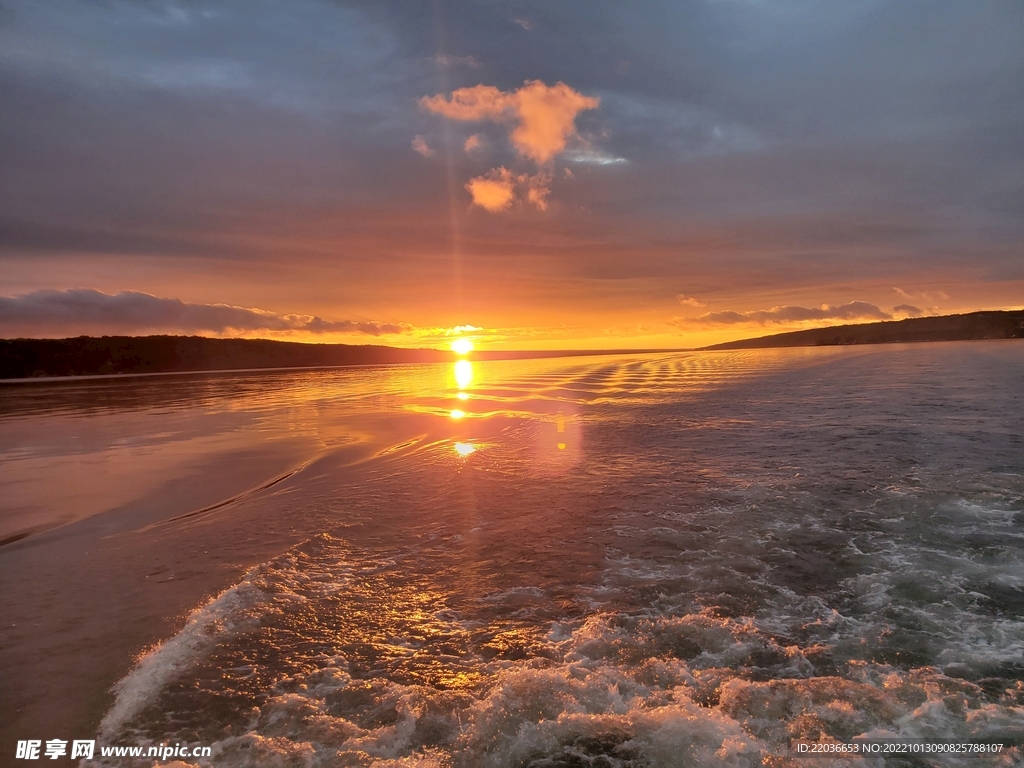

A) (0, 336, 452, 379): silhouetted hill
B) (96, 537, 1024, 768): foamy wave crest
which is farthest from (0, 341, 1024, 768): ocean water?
(0, 336, 452, 379): silhouetted hill

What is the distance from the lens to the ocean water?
4.67 metres

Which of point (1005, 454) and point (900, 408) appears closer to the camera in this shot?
point (1005, 454)

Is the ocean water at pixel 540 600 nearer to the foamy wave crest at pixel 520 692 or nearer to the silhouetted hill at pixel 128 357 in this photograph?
the foamy wave crest at pixel 520 692

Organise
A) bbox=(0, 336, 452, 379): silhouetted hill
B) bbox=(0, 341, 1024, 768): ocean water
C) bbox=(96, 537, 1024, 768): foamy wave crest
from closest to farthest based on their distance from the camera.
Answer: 1. bbox=(96, 537, 1024, 768): foamy wave crest
2. bbox=(0, 341, 1024, 768): ocean water
3. bbox=(0, 336, 452, 379): silhouetted hill

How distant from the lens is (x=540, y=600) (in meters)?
6.87

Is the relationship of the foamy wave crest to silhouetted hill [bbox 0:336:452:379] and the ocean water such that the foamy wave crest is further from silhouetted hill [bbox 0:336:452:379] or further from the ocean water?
silhouetted hill [bbox 0:336:452:379]

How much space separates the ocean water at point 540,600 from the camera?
4.67 metres

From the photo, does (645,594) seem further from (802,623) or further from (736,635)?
(802,623)

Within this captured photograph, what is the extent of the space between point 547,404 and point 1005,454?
18656 millimetres

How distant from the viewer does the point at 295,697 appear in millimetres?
5098

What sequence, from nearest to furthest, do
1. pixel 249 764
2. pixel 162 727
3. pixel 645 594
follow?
pixel 249 764 → pixel 162 727 → pixel 645 594

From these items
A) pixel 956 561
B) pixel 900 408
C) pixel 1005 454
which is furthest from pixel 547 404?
pixel 956 561

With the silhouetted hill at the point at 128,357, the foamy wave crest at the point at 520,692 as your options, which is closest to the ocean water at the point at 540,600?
the foamy wave crest at the point at 520,692

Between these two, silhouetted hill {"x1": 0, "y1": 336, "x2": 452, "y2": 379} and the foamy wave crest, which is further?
silhouetted hill {"x1": 0, "y1": 336, "x2": 452, "y2": 379}
